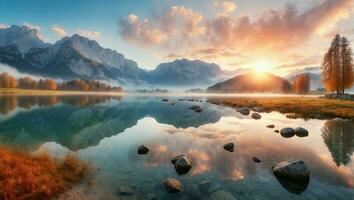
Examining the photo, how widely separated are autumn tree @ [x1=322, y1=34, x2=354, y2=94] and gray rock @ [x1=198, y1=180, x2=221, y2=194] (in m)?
80.5

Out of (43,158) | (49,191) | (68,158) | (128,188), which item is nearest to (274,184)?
(128,188)

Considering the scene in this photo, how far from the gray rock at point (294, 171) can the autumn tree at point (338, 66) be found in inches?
2980

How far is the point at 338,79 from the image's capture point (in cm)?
7256

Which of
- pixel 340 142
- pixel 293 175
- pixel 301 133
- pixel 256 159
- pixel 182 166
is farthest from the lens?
pixel 301 133

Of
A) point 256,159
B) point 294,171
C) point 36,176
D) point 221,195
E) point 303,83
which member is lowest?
point 221,195

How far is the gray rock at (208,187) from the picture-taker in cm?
1212

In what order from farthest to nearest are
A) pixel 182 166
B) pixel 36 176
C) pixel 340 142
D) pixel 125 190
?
pixel 340 142 → pixel 182 166 → pixel 125 190 → pixel 36 176

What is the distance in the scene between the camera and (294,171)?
13.8 m

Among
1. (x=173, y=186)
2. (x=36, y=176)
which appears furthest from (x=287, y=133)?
(x=36, y=176)

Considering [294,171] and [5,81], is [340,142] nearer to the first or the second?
[294,171]

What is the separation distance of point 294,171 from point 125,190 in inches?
422

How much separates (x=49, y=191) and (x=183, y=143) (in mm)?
14986

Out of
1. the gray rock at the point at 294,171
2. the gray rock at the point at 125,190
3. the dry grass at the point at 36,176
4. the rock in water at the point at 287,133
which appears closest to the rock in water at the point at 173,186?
the gray rock at the point at 125,190

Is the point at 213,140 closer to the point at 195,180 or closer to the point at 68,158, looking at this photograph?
the point at 195,180
